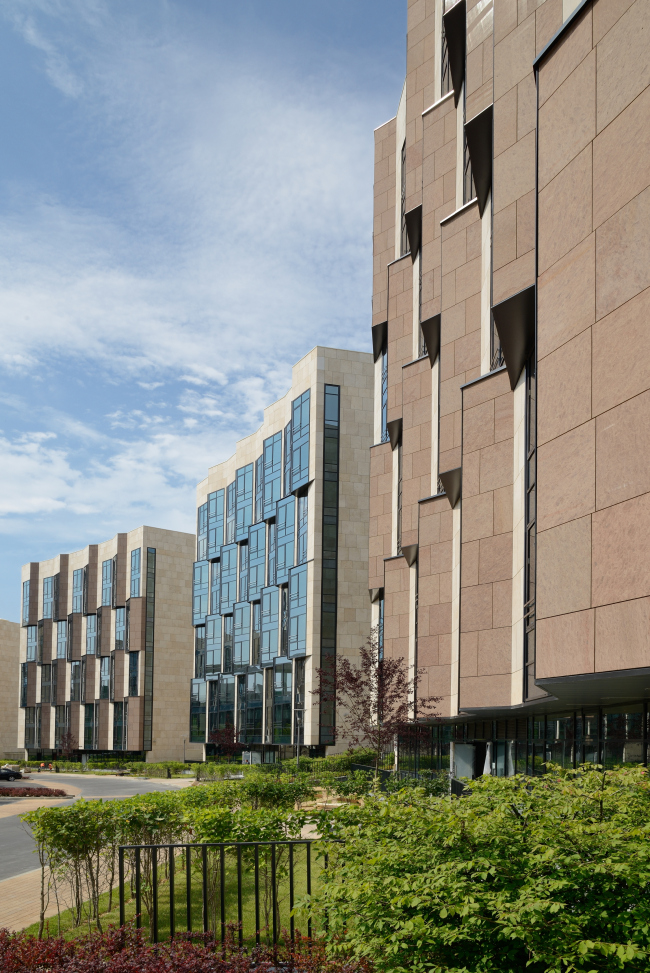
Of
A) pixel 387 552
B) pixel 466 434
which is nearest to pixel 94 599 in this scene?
pixel 387 552

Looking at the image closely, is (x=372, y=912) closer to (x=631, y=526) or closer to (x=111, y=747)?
(x=631, y=526)

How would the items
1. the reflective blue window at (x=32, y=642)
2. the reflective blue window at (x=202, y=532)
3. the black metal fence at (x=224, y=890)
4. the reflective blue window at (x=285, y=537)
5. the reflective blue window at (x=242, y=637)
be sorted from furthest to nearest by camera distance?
1. the reflective blue window at (x=32, y=642)
2. the reflective blue window at (x=202, y=532)
3. the reflective blue window at (x=242, y=637)
4. the reflective blue window at (x=285, y=537)
5. the black metal fence at (x=224, y=890)

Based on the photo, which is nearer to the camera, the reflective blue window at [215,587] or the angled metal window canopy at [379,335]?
the angled metal window canopy at [379,335]

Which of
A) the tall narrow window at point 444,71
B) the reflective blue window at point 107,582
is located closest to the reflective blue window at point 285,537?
the tall narrow window at point 444,71

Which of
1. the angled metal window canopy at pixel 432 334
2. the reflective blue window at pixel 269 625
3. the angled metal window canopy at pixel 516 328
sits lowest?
the reflective blue window at pixel 269 625

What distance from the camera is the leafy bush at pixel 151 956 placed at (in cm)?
852

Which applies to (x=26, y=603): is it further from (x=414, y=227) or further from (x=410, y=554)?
(x=414, y=227)

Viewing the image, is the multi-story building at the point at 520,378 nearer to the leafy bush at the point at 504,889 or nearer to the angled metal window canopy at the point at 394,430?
the angled metal window canopy at the point at 394,430

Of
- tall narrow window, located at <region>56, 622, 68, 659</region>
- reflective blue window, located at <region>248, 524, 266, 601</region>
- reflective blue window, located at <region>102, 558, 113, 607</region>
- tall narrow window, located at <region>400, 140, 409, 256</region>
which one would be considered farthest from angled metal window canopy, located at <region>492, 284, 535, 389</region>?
tall narrow window, located at <region>56, 622, 68, 659</region>

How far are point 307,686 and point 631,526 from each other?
4837 cm

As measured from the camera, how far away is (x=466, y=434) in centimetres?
2205

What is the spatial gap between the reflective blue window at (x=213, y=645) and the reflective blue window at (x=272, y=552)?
1291 cm

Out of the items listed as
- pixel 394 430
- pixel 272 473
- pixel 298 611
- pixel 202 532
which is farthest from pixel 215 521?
pixel 394 430

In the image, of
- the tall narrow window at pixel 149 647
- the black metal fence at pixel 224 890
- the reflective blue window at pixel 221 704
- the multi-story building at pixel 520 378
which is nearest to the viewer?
the multi-story building at pixel 520 378
